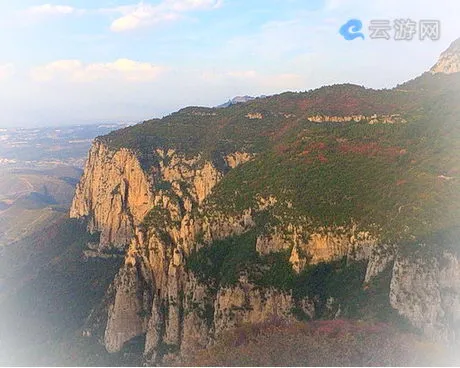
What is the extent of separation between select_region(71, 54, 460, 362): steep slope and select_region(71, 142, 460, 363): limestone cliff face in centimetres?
7

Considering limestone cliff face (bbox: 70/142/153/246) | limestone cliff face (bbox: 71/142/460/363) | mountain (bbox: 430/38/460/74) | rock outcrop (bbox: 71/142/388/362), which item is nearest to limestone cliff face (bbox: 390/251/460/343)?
limestone cliff face (bbox: 71/142/460/363)

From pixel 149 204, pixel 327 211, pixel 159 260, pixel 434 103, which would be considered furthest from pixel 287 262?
pixel 149 204

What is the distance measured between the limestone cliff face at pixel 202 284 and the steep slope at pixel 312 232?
65mm

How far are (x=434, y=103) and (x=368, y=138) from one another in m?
5.21

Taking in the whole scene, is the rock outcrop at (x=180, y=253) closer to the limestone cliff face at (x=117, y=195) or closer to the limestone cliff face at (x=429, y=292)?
the limestone cliff face at (x=117, y=195)

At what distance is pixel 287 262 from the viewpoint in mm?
27766

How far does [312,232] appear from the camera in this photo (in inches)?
1066

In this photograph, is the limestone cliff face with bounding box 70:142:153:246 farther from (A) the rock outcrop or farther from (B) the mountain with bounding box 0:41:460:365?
(B) the mountain with bounding box 0:41:460:365

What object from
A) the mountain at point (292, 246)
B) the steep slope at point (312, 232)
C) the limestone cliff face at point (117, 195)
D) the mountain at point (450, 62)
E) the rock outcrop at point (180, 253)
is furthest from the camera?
the limestone cliff face at point (117, 195)

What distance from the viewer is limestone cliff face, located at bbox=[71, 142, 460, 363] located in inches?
826

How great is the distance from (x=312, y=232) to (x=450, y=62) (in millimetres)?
27516

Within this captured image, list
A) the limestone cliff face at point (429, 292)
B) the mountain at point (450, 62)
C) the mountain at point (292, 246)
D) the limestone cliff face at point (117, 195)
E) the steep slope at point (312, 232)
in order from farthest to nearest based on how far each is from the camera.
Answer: the limestone cliff face at point (117, 195) < the mountain at point (450, 62) < the steep slope at point (312, 232) < the mountain at point (292, 246) < the limestone cliff face at point (429, 292)

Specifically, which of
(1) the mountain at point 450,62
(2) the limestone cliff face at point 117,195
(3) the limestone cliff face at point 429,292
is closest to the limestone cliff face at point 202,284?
(3) the limestone cliff face at point 429,292

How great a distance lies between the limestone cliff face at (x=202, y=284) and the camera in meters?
21.0
